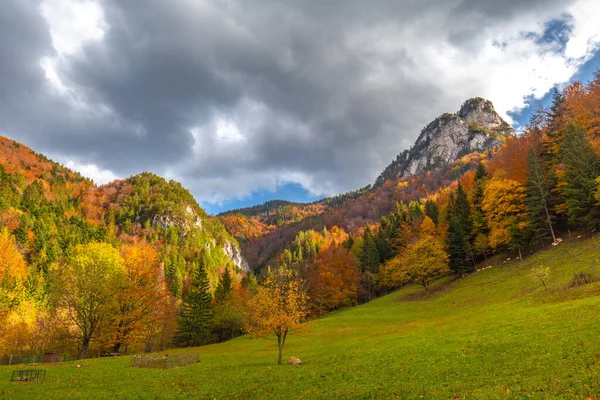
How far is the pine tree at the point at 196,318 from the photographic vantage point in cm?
7575

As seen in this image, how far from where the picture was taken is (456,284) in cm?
6769

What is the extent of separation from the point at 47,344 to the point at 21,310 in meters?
10.0

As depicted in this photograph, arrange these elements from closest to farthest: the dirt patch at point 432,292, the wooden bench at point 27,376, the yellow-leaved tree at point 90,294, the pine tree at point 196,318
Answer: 1. the wooden bench at point 27,376
2. the yellow-leaved tree at point 90,294
3. the dirt patch at point 432,292
4. the pine tree at point 196,318

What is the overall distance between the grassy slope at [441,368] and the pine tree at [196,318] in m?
35.6

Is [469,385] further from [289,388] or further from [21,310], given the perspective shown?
[21,310]

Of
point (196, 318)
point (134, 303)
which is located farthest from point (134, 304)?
point (196, 318)

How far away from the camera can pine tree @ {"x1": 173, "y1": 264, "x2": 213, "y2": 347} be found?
7575cm

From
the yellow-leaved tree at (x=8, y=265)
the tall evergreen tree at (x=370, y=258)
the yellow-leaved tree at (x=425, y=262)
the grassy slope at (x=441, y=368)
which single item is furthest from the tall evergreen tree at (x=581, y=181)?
the yellow-leaved tree at (x=8, y=265)

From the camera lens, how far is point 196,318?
75938mm

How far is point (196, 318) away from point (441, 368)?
6609cm

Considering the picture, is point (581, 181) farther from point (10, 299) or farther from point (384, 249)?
point (10, 299)

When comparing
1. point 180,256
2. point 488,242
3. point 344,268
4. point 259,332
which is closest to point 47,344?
point 259,332

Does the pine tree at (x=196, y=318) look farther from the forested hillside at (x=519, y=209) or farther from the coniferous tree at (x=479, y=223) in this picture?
the coniferous tree at (x=479, y=223)

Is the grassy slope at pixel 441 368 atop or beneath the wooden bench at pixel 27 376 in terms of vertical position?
beneath
